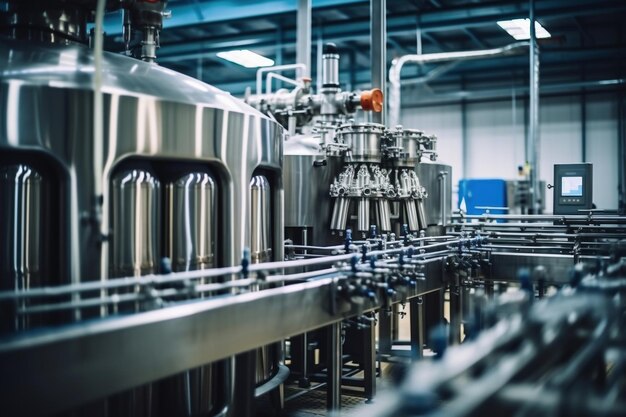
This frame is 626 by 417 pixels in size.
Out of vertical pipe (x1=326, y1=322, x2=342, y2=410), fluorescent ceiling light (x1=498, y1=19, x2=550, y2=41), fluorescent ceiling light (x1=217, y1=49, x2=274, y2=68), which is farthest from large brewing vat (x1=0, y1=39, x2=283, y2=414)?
fluorescent ceiling light (x1=217, y1=49, x2=274, y2=68)

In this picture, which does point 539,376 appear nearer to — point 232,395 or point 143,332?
point 143,332

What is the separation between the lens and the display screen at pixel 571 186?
499 cm

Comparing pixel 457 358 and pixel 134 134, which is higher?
pixel 134 134

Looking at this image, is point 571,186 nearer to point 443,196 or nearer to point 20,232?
point 443,196

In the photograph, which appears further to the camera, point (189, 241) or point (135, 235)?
point (189, 241)

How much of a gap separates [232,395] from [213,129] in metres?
1.15

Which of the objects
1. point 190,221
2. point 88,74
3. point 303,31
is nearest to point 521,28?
Result: point 303,31

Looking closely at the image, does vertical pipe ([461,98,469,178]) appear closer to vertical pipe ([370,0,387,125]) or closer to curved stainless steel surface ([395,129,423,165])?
vertical pipe ([370,0,387,125])

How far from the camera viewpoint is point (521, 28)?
8.86 meters

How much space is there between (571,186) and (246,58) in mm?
6741

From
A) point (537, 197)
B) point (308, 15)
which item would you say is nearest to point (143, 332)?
point (308, 15)

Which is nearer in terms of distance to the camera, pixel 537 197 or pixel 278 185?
pixel 278 185

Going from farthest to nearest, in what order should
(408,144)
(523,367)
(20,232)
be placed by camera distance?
(408,144), (20,232), (523,367)

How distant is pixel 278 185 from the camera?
10.5 ft
